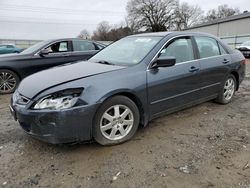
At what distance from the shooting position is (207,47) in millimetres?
4973

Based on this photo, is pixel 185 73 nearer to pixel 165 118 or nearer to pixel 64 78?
pixel 165 118

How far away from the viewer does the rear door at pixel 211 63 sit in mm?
4706

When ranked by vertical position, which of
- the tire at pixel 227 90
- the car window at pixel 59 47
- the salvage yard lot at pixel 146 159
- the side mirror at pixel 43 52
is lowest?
the salvage yard lot at pixel 146 159

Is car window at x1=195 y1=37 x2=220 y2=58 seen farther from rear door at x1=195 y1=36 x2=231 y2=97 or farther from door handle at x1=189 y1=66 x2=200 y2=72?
door handle at x1=189 y1=66 x2=200 y2=72

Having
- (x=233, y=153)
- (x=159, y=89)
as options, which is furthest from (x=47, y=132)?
(x=233, y=153)

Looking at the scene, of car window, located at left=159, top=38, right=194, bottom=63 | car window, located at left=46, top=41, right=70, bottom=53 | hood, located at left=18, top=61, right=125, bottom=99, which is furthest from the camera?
car window, located at left=46, top=41, right=70, bottom=53

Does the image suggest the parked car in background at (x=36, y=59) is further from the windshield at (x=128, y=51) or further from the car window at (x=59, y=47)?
the windshield at (x=128, y=51)

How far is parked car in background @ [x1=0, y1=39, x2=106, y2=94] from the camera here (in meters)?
7.02

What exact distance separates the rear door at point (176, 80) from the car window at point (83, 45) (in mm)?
4292

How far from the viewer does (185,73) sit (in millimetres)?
4270

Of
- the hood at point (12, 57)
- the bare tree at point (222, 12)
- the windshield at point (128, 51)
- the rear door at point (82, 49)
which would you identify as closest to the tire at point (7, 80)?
the hood at point (12, 57)

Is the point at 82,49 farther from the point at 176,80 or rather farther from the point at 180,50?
the point at 176,80

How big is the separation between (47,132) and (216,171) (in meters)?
1.96

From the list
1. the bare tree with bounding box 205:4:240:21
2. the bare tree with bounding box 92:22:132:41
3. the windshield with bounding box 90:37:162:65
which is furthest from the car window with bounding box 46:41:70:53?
the bare tree with bounding box 205:4:240:21
